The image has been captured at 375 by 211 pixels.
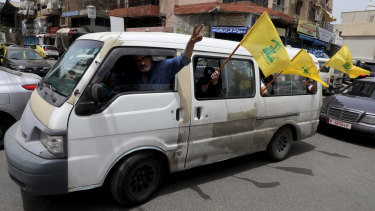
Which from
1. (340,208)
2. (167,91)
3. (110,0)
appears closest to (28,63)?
(167,91)

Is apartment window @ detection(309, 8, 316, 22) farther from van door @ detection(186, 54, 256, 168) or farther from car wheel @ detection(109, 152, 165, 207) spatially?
car wheel @ detection(109, 152, 165, 207)

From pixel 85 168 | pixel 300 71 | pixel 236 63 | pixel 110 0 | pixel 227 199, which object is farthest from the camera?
pixel 110 0

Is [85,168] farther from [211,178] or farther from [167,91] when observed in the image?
[211,178]

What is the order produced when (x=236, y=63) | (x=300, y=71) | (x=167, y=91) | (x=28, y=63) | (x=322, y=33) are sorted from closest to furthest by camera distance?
(x=167, y=91)
(x=236, y=63)
(x=300, y=71)
(x=28, y=63)
(x=322, y=33)

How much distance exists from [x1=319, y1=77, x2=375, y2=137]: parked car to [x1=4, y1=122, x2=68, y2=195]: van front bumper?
6.33 m

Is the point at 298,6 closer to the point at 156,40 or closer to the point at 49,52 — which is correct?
the point at 156,40

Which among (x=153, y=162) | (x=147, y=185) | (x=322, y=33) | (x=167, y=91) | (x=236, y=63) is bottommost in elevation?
(x=147, y=185)

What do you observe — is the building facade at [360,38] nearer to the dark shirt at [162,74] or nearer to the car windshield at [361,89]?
the car windshield at [361,89]

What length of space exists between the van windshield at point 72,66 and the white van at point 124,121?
2 cm

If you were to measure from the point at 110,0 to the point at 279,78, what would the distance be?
101 feet

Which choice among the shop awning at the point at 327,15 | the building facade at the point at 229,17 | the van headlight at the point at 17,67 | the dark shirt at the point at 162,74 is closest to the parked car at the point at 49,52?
the building facade at the point at 229,17

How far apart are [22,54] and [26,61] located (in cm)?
73

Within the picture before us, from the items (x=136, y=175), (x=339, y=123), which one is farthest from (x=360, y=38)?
(x=136, y=175)

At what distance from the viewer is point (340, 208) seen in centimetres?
341
